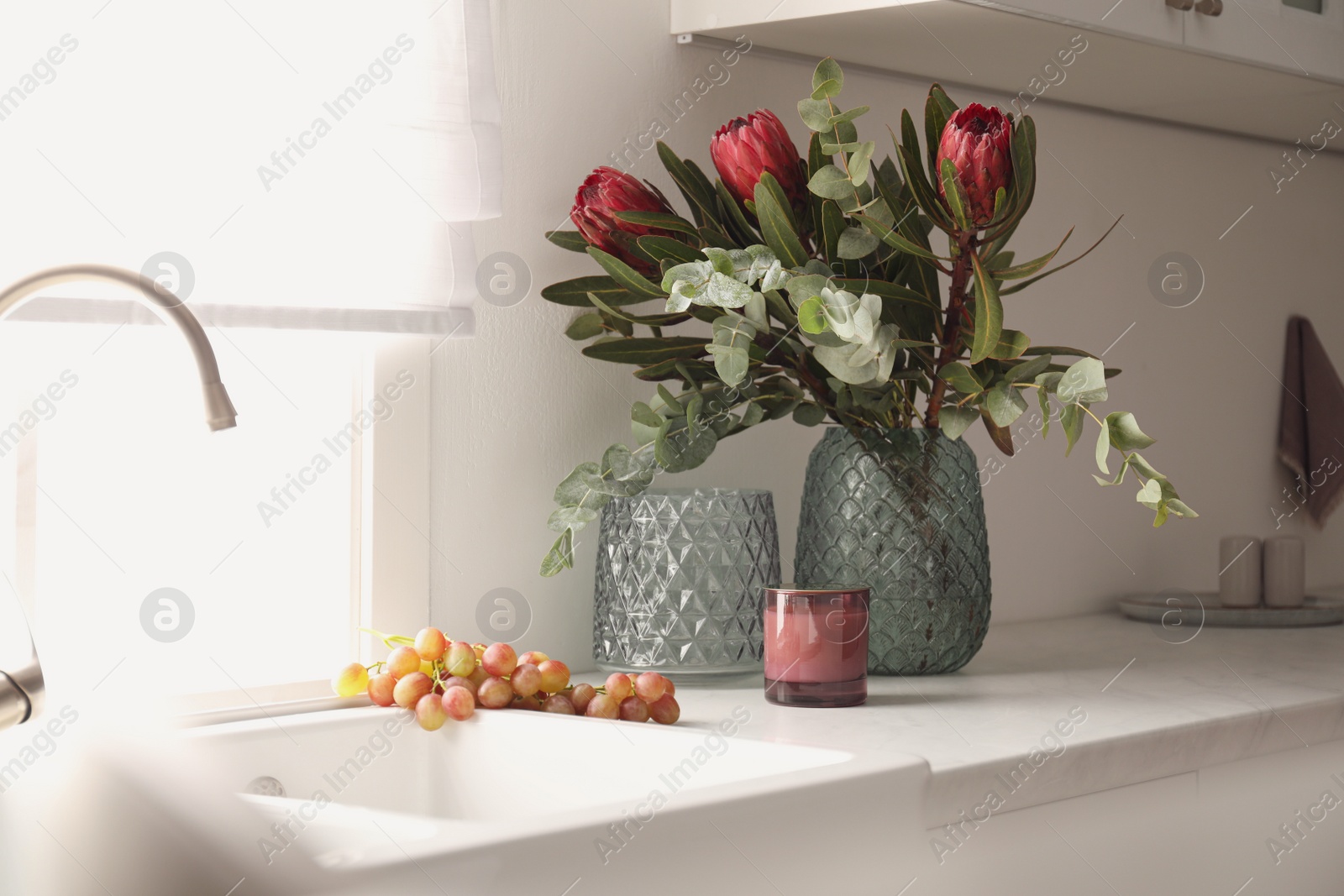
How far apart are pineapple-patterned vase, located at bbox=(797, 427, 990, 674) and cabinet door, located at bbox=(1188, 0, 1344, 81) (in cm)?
55

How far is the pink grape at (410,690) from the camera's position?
3.57 feet

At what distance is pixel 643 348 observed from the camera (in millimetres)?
1262

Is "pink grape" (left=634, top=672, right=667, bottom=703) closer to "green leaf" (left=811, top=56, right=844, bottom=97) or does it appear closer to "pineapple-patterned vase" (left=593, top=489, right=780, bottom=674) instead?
"pineapple-patterned vase" (left=593, top=489, right=780, bottom=674)

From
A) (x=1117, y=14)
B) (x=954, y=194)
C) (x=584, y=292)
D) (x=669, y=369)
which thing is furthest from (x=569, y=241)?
(x=1117, y=14)

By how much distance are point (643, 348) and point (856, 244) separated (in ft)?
0.74

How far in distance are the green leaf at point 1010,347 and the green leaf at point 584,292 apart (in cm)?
34

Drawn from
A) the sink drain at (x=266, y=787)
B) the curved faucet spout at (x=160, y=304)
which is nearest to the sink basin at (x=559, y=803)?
the sink drain at (x=266, y=787)

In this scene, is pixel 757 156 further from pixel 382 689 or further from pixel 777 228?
pixel 382 689

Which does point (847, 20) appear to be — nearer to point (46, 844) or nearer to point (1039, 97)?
point (1039, 97)

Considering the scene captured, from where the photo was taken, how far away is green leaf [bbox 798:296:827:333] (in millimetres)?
1070

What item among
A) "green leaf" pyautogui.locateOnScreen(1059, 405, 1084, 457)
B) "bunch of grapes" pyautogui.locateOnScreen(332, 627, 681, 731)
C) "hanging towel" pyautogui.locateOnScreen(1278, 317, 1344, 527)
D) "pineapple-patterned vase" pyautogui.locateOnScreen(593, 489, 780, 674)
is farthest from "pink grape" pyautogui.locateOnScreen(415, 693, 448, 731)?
"hanging towel" pyautogui.locateOnScreen(1278, 317, 1344, 527)

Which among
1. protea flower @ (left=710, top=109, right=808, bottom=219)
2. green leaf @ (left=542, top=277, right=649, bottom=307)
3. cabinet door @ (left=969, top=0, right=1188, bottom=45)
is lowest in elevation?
green leaf @ (left=542, top=277, right=649, bottom=307)

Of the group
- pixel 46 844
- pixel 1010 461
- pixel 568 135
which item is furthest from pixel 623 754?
pixel 1010 461

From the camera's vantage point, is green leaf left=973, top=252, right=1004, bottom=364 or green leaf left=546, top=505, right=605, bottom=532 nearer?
green leaf left=973, top=252, right=1004, bottom=364
